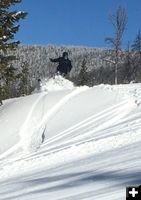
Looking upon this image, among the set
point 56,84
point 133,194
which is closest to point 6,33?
point 56,84

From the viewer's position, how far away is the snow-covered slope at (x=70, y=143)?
964 cm

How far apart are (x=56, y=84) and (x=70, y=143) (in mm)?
11880

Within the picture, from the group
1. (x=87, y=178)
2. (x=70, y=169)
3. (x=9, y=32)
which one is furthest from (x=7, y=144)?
(x=87, y=178)

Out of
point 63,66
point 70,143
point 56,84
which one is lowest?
point 70,143

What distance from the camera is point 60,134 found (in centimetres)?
2139

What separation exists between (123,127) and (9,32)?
9.86m

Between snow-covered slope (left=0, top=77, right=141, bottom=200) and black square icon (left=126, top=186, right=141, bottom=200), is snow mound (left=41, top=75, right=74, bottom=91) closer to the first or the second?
snow-covered slope (left=0, top=77, right=141, bottom=200)

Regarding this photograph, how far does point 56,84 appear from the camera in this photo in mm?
29953

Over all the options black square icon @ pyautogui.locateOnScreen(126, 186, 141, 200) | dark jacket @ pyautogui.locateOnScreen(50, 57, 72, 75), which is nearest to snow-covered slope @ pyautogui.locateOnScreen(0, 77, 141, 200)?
dark jacket @ pyautogui.locateOnScreen(50, 57, 72, 75)

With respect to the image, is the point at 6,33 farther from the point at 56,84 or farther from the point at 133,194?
the point at 133,194

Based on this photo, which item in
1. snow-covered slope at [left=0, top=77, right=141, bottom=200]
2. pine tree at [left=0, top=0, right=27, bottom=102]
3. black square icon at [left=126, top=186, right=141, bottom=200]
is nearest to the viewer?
black square icon at [left=126, top=186, right=141, bottom=200]

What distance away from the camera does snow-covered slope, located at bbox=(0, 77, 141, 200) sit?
9641 mm

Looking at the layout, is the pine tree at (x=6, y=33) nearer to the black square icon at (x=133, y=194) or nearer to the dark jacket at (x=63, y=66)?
the dark jacket at (x=63, y=66)

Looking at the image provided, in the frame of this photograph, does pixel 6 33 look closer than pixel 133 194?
No
